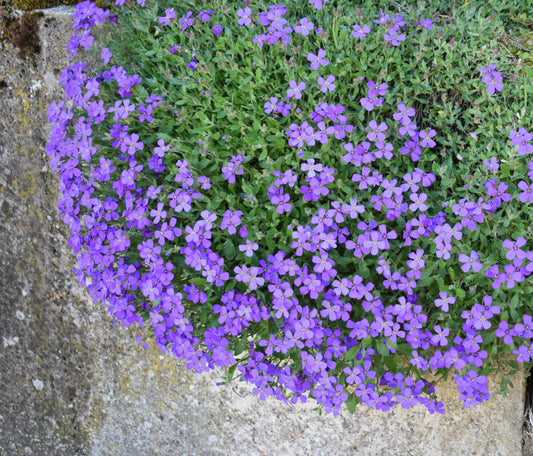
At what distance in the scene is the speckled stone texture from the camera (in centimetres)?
258

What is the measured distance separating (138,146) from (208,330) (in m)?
0.76

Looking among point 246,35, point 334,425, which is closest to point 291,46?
point 246,35

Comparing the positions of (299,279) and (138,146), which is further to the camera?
(138,146)

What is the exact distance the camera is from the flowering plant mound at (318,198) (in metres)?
1.89

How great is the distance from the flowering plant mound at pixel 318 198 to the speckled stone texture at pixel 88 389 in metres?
0.49

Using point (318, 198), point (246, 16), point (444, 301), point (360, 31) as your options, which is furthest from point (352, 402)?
point (246, 16)

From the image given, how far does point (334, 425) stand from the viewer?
270 cm

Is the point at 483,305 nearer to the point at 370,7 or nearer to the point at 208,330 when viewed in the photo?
the point at 208,330

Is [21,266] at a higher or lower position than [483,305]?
lower

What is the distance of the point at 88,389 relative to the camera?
10.6ft

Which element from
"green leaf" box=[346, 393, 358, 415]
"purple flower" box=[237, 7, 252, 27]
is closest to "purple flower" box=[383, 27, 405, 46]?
"purple flower" box=[237, 7, 252, 27]

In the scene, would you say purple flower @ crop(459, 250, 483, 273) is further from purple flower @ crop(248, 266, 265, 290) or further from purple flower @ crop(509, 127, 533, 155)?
purple flower @ crop(248, 266, 265, 290)

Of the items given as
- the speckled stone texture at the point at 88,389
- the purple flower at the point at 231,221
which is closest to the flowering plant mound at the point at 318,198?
the purple flower at the point at 231,221

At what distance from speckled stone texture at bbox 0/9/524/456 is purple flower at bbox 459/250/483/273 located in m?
0.84
